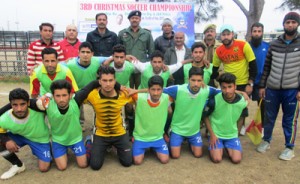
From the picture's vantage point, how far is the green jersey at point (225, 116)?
14.4ft

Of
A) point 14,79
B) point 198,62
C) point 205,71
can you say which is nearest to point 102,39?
point 198,62

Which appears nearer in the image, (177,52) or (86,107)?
(177,52)

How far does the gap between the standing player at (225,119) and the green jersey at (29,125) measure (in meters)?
2.51

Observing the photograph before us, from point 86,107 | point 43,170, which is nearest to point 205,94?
point 43,170

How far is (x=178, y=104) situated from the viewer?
4516mm

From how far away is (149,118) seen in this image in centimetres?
433

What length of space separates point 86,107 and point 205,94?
4.11 metres

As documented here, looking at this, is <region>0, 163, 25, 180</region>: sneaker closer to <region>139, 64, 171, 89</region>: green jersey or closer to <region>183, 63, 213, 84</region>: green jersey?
<region>139, 64, 171, 89</region>: green jersey

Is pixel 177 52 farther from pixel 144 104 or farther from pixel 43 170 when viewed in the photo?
pixel 43 170

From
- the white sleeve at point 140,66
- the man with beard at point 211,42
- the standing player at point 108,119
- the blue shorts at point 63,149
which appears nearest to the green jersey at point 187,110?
the standing player at point 108,119

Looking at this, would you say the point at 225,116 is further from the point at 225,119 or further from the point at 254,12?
the point at 254,12

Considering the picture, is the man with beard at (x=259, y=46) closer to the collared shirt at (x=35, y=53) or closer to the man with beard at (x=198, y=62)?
the man with beard at (x=198, y=62)

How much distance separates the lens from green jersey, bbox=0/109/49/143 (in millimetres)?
3746

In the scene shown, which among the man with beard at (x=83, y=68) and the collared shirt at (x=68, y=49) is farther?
the collared shirt at (x=68, y=49)
